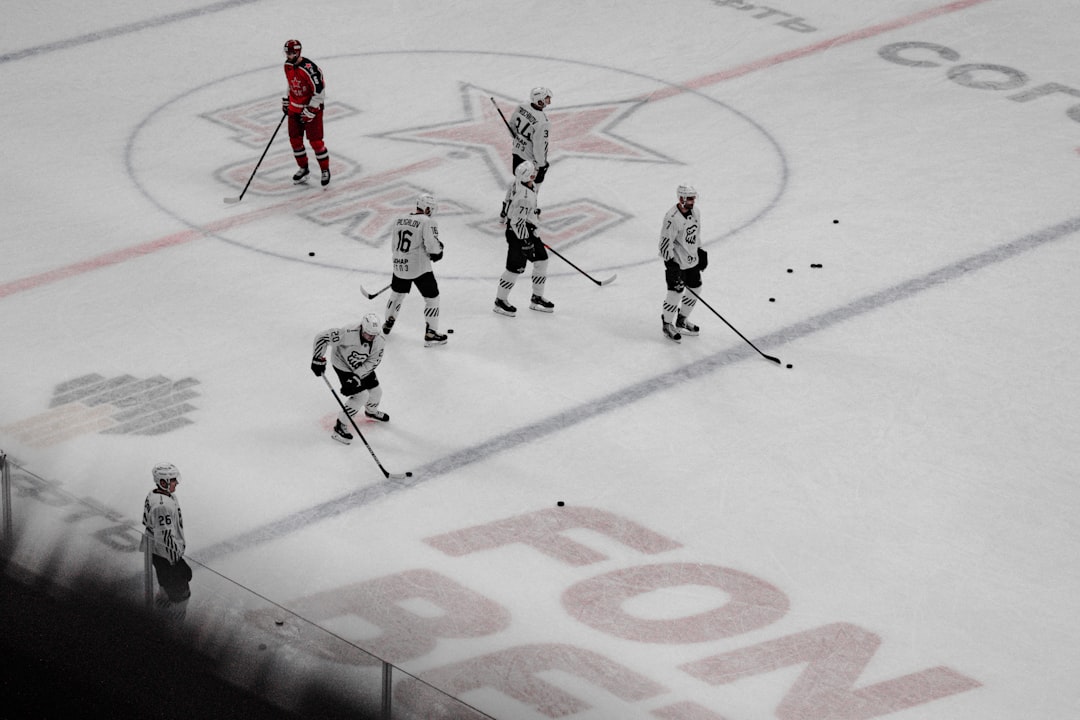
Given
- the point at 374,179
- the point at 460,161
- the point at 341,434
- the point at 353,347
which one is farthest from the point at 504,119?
the point at 341,434

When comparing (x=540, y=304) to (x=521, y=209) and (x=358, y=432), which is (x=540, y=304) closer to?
(x=521, y=209)

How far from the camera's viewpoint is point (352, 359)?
9.49m

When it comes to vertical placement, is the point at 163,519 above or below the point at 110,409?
above

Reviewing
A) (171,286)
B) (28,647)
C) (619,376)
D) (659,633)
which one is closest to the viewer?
(28,647)

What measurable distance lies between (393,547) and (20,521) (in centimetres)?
205

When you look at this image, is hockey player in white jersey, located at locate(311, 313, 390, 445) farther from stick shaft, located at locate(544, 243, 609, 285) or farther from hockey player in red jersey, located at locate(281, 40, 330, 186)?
hockey player in red jersey, located at locate(281, 40, 330, 186)

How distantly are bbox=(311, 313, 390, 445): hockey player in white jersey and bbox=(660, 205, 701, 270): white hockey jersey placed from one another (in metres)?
2.12

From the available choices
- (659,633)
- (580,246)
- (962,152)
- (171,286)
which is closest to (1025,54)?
(962,152)

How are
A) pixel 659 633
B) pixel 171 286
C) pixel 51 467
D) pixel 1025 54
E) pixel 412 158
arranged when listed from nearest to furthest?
pixel 659 633 → pixel 51 467 → pixel 171 286 → pixel 412 158 → pixel 1025 54

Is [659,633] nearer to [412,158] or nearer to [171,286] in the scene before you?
[171,286]

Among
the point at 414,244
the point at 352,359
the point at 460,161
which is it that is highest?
the point at 414,244

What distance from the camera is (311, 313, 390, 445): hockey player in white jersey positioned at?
30.9 feet

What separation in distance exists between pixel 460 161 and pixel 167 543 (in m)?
6.80

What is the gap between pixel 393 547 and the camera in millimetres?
8617
